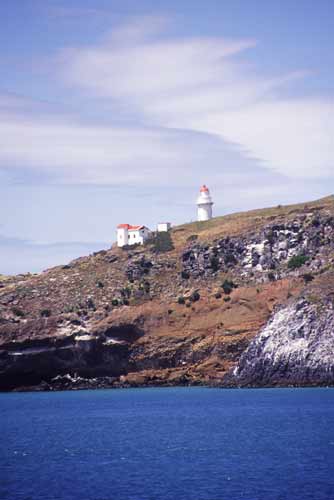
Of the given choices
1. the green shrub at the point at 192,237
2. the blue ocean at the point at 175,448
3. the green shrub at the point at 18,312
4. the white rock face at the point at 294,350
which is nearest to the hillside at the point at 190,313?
the green shrub at the point at 18,312

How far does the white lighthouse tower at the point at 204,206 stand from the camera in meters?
153

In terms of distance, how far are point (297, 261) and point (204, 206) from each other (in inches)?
1285

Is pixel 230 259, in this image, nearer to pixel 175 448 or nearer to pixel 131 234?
pixel 131 234

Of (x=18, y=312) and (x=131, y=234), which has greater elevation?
(x=131, y=234)

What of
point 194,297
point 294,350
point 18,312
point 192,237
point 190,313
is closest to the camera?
point 294,350

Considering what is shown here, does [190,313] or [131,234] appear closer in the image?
[190,313]

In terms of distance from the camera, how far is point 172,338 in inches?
4584

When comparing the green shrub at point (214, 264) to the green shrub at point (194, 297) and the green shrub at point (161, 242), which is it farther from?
the green shrub at point (161, 242)

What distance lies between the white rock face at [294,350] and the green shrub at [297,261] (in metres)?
21.4

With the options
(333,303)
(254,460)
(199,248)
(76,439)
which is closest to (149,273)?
(199,248)

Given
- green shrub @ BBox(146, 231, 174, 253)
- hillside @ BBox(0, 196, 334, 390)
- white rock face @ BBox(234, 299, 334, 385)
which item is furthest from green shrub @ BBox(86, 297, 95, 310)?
white rock face @ BBox(234, 299, 334, 385)

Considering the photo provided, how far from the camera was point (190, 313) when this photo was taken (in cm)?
11975

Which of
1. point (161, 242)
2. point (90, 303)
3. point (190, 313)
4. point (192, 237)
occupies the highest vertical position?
point (192, 237)

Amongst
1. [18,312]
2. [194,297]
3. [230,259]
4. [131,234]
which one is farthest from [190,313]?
[131,234]
